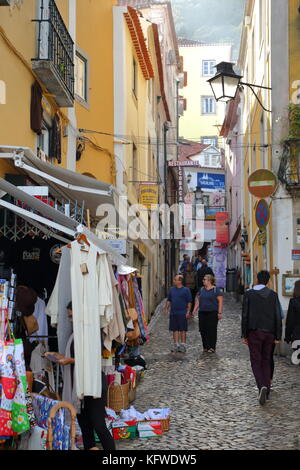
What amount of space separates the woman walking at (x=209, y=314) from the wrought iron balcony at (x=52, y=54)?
551 centimetres

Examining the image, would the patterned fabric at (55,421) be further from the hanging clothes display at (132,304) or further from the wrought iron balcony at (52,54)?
the wrought iron balcony at (52,54)

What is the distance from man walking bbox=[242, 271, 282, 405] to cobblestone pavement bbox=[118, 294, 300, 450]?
40 cm

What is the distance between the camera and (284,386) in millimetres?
11086

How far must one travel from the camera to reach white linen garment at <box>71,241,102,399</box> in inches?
267

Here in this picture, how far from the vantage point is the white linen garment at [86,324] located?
678 centimetres

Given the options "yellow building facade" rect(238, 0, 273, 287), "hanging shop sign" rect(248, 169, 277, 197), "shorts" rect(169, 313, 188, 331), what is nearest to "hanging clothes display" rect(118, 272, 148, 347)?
"shorts" rect(169, 313, 188, 331)

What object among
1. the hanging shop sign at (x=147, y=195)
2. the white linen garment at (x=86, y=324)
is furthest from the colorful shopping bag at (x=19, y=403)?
the hanging shop sign at (x=147, y=195)

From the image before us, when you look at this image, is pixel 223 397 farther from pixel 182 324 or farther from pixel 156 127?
pixel 156 127

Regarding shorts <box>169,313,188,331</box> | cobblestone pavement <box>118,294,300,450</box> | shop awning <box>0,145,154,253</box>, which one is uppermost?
shop awning <box>0,145,154,253</box>

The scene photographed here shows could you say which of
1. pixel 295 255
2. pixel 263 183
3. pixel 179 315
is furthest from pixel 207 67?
pixel 179 315

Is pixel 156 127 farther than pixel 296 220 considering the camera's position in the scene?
Yes

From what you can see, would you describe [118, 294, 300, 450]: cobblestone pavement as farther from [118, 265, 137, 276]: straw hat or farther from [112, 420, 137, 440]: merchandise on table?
[118, 265, 137, 276]: straw hat

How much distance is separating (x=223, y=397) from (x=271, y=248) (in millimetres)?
6559
